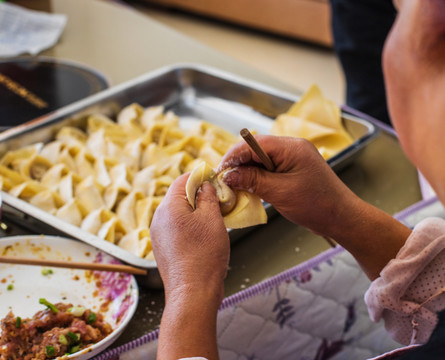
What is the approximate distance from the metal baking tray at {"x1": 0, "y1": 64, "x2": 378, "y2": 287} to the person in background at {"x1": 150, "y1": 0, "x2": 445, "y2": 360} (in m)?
0.35

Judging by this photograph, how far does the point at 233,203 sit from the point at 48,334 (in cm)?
36

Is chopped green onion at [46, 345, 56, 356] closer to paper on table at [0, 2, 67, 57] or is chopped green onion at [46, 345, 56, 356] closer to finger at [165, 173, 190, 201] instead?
finger at [165, 173, 190, 201]

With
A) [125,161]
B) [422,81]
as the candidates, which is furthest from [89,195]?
[422,81]

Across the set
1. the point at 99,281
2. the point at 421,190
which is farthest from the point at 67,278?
the point at 421,190

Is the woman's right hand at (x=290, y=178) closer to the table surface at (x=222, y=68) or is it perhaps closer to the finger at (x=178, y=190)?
the finger at (x=178, y=190)

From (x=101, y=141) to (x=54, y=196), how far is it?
0.25m

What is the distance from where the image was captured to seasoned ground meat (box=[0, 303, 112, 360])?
838 millimetres

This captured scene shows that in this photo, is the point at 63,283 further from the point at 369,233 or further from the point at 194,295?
the point at 369,233

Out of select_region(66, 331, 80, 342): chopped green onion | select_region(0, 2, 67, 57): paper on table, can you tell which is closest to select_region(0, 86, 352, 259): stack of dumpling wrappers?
select_region(66, 331, 80, 342): chopped green onion

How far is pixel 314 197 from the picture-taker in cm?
89

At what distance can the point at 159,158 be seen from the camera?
54.3 inches

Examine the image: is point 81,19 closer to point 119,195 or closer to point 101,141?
point 101,141

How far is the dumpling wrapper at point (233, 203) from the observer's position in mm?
825

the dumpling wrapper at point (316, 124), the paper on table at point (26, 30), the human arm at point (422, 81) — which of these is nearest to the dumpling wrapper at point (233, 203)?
the human arm at point (422, 81)
